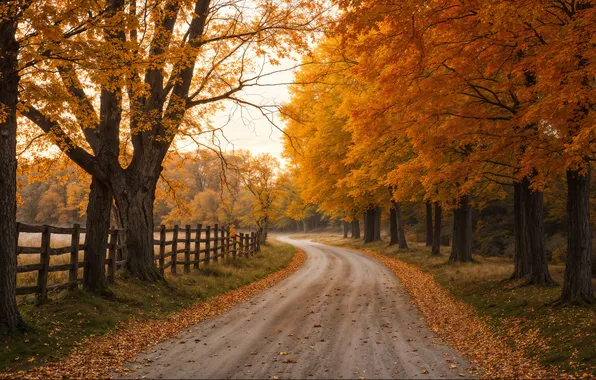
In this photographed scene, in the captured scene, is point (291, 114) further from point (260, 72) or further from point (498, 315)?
point (498, 315)

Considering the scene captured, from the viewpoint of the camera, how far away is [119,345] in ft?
25.4

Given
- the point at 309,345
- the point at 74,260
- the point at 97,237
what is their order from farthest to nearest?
the point at 97,237, the point at 74,260, the point at 309,345

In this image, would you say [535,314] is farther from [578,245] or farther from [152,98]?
[152,98]

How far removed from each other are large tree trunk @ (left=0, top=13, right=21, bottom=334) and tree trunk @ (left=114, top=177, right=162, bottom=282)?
4.63m

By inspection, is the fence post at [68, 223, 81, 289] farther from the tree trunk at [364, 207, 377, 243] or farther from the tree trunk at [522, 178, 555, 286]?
the tree trunk at [364, 207, 377, 243]

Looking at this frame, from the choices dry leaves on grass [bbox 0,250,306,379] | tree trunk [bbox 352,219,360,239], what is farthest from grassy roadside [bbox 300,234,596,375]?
tree trunk [bbox 352,219,360,239]

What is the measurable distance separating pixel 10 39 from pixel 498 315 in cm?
1117

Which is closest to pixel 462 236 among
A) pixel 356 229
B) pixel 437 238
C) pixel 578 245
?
pixel 437 238

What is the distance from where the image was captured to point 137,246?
12766 millimetres

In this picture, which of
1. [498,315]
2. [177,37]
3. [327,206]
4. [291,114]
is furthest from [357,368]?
[327,206]

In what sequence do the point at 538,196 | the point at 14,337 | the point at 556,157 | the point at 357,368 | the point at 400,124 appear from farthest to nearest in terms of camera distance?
1. the point at 538,196
2. the point at 400,124
3. the point at 556,157
4. the point at 14,337
5. the point at 357,368

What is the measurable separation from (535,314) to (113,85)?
32.1ft

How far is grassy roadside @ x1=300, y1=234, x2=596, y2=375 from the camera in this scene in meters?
6.81

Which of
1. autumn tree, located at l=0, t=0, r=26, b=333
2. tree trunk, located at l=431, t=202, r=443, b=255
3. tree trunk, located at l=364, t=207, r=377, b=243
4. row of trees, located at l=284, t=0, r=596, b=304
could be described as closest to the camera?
autumn tree, located at l=0, t=0, r=26, b=333
